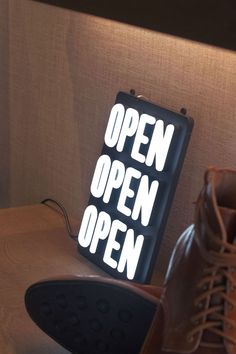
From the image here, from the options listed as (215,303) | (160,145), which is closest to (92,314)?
(215,303)

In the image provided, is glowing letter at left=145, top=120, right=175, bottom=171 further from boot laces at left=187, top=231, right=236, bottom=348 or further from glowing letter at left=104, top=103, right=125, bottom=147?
boot laces at left=187, top=231, right=236, bottom=348

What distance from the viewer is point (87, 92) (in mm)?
1195

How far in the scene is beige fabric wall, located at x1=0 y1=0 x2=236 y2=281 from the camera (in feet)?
3.13

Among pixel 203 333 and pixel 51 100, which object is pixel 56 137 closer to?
pixel 51 100

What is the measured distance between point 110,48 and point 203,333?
60cm

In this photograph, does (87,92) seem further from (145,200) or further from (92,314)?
(92,314)

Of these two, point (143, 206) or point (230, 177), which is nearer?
point (230, 177)

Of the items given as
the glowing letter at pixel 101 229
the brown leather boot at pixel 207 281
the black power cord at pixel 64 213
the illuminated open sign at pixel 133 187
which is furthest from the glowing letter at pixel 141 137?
the brown leather boot at pixel 207 281

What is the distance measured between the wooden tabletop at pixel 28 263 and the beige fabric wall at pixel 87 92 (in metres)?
0.09

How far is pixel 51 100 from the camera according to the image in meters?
1.29

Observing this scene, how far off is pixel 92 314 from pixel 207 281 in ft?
0.63

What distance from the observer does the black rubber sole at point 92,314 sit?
74cm

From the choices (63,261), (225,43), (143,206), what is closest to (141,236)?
(143,206)

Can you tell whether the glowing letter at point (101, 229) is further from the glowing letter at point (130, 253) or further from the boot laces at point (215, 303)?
the boot laces at point (215, 303)
